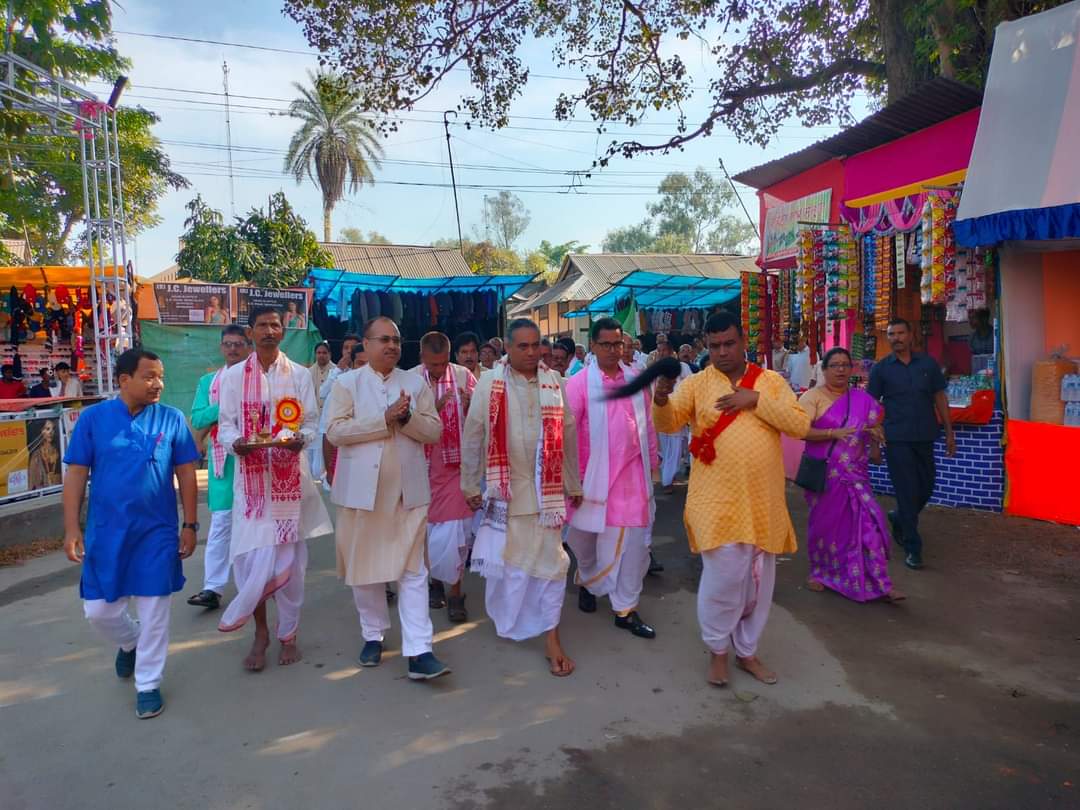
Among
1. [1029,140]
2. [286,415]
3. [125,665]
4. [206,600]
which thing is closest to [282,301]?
[206,600]

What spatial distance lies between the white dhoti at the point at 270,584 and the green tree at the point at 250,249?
47.6 ft

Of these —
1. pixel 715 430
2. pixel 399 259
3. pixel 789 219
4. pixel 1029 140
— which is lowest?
pixel 715 430

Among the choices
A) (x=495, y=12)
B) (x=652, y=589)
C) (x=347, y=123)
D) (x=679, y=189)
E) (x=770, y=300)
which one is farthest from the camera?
(x=679, y=189)

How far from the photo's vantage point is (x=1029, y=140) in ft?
20.5

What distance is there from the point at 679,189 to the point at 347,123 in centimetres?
3217

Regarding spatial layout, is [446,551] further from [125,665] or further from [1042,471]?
[1042,471]

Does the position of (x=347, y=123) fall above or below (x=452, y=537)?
above

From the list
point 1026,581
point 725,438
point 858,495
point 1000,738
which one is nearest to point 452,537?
point 725,438

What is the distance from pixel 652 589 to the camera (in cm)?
518

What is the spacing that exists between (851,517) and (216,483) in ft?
13.4

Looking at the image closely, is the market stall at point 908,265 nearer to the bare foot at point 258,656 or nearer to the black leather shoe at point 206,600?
the bare foot at point 258,656

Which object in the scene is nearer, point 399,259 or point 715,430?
point 715,430

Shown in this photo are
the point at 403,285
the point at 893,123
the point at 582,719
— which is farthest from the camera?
the point at 403,285

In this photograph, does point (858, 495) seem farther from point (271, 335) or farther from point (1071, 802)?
point (271, 335)
